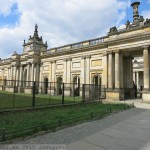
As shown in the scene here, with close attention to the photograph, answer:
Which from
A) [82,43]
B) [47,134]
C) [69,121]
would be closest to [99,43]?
[82,43]

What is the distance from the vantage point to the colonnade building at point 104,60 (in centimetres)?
2503

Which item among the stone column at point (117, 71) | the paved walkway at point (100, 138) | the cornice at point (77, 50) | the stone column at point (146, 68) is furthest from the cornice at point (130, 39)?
the paved walkway at point (100, 138)

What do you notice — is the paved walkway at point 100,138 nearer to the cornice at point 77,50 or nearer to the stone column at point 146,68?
the stone column at point 146,68

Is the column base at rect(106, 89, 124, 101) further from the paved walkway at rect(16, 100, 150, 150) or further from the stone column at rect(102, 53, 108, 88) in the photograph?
the paved walkway at rect(16, 100, 150, 150)

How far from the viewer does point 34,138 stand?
723 centimetres

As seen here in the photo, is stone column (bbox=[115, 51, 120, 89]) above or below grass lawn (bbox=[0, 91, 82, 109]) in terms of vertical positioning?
above

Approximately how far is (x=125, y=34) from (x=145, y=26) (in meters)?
3.03

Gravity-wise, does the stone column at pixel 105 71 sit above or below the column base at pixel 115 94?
above

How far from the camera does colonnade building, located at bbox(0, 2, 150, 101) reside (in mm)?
25030

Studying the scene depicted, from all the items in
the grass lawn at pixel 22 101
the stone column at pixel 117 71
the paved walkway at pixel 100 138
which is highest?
the stone column at pixel 117 71

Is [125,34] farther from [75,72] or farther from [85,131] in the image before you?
[85,131]

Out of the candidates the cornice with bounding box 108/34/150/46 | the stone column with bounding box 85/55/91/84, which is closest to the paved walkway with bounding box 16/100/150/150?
the cornice with bounding box 108/34/150/46

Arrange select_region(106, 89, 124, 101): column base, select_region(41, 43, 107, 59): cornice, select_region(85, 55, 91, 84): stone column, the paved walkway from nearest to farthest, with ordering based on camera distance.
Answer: the paved walkway < select_region(106, 89, 124, 101): column base < select_region(41, 43, 107, 59): cornice < select_region(85, 55, 91, 84): stone column

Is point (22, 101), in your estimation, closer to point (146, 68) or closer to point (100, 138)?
point (100, 138)
